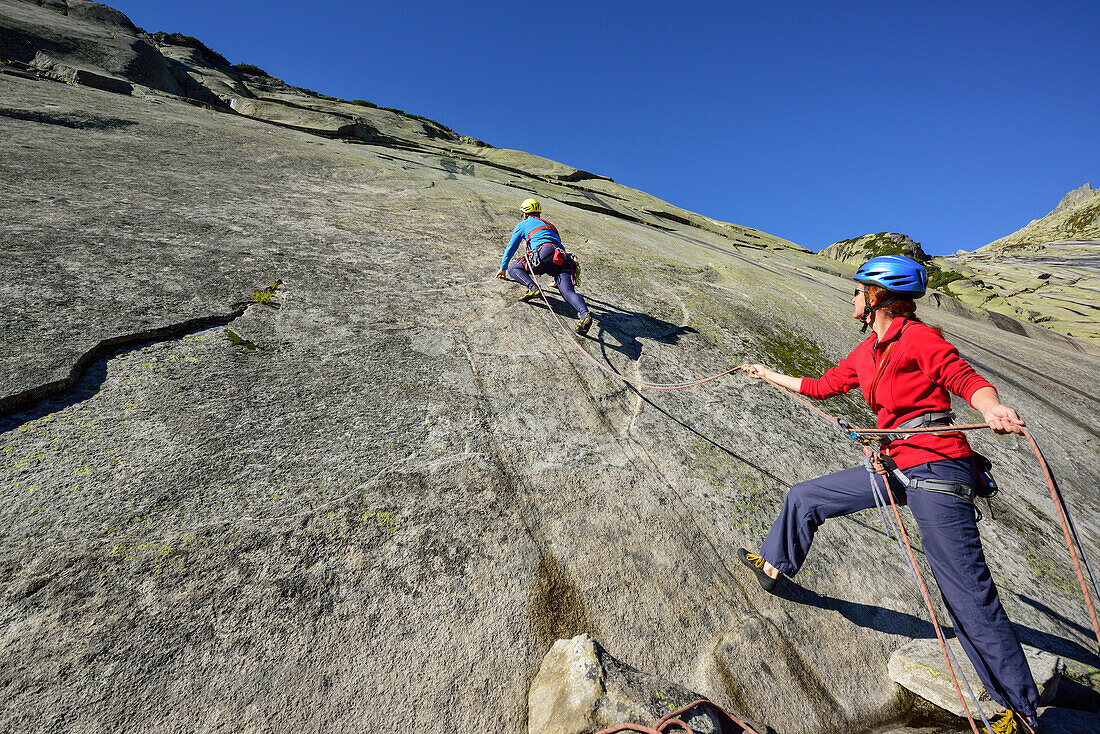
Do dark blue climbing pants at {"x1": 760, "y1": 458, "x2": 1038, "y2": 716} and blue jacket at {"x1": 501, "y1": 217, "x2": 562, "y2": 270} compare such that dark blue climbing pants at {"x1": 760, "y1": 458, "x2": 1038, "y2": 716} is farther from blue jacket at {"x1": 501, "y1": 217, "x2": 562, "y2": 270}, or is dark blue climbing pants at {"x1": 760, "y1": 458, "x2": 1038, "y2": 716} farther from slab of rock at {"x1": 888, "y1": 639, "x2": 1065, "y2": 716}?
blue jacket at {"x1": 501, "y1": 217, "x2": 562, "y2": 270}

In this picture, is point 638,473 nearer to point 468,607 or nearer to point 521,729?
→ point 468,607

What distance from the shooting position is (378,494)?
3.77 meters

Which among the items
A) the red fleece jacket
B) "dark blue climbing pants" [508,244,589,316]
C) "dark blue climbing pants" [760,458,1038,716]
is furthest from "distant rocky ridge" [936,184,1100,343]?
"dark blue climbing pants" [760,458,1038,716]

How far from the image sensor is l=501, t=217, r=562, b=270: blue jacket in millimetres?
7289

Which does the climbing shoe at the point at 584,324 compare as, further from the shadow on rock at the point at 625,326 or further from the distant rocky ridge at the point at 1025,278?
the distant rocky ridge at the point at 1025,278

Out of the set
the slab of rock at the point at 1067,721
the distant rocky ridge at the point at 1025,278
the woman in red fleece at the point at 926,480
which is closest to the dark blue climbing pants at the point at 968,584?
the woman in red fleece at the point at 926,480

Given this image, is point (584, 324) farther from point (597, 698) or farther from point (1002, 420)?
point (597, 698)

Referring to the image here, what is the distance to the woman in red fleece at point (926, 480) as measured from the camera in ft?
9.57

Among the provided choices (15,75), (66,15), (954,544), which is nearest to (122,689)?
(954,544)

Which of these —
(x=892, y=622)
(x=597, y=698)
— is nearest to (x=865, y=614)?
(x=892, y=622)

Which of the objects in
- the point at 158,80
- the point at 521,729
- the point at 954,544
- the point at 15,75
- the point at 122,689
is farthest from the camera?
the point at 158,80

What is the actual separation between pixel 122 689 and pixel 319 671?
96cm

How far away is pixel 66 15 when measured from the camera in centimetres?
2212

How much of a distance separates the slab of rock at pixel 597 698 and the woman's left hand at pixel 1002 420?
7.58ft
